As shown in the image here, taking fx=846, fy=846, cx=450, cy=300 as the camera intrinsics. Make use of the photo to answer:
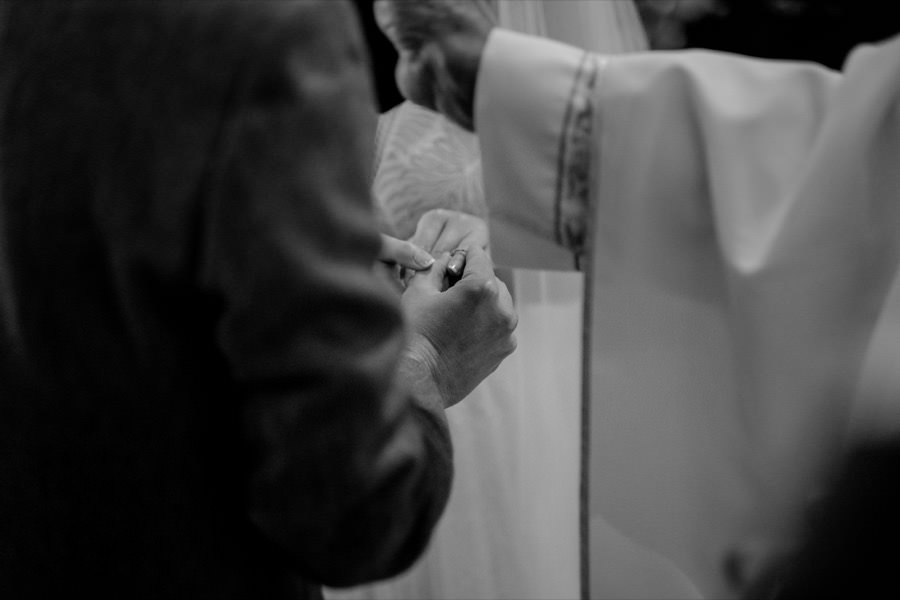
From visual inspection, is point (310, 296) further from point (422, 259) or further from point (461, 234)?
point (461, 234)

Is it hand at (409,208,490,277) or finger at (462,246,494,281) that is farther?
hand at (409,208,490,277)

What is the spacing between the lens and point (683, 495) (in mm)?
758

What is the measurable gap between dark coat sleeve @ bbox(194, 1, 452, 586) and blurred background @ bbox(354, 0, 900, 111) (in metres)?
0.45

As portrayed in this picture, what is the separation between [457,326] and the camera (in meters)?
0.85

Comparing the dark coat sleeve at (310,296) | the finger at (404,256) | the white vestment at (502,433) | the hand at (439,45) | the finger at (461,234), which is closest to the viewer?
the dark coat sleeve at (310,296)

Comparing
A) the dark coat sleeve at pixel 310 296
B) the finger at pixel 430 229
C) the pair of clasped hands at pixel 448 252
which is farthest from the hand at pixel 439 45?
the finger at pixel 430 229

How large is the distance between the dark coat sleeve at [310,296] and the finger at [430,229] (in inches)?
21.2

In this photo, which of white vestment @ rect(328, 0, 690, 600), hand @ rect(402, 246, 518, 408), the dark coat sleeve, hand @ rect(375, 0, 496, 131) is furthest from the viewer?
white vestment @ rect(328, 0, 690, 600)

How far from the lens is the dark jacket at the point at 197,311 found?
50 cm

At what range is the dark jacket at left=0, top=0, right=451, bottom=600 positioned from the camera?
1.65 feet

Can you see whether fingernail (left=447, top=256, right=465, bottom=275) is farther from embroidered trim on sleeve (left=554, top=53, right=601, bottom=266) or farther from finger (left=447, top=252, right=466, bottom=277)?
embroidered trim on sleeve (left=554, top=53, right=601, bottom=266)

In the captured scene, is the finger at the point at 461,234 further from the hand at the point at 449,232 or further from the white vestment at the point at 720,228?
the white vestment at the point at 720,228

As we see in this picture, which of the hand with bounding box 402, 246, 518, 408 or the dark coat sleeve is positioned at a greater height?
the dark coat sleeve

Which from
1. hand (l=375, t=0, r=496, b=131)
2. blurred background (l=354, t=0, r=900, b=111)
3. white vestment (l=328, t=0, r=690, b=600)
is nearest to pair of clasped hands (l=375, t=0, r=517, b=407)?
hand (l=375, t=0, r=496, b=131)
